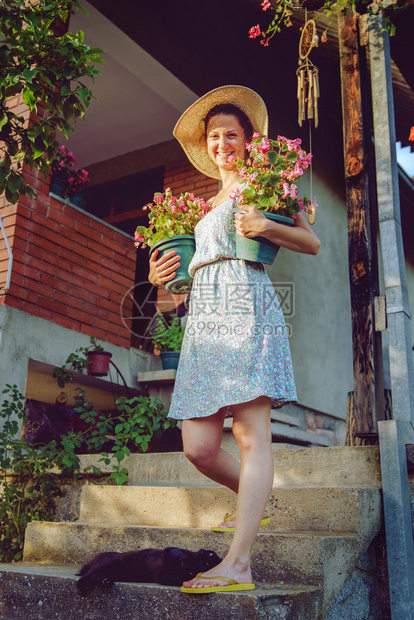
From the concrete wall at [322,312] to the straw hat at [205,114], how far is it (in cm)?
289

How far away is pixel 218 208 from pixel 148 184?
458 centimetres

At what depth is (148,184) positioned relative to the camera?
21.5ft

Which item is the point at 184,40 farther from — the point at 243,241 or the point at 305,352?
the point at 243,241

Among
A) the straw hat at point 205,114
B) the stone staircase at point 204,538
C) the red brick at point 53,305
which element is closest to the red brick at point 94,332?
the red brick at point 53,305

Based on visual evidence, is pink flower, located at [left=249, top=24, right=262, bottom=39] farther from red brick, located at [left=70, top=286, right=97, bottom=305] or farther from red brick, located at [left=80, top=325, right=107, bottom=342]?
red brick, located at [left=80, top=325, right=107, bottom=342]

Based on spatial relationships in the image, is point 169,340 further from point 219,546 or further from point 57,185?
point 219,546

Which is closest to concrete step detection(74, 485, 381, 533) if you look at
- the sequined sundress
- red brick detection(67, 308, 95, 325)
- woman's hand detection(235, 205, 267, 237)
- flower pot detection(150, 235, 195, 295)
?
the sequined sundress

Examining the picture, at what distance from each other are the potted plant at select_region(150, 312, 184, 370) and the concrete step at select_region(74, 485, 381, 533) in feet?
6.24

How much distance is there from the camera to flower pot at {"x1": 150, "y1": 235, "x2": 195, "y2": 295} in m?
2.20

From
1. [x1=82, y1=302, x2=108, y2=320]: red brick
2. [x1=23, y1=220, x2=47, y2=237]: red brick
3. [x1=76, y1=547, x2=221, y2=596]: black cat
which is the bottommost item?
[x1=76, y1=547, x2=221, y2=596]: black cat

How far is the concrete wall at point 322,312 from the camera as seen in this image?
18.0 ft

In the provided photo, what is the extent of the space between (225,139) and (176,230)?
0.40 meters

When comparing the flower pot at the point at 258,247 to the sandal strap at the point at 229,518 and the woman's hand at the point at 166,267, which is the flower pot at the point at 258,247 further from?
the sandal strap at the point at 229,518

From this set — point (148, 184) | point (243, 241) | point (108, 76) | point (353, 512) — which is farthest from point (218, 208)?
point (148, 184)
